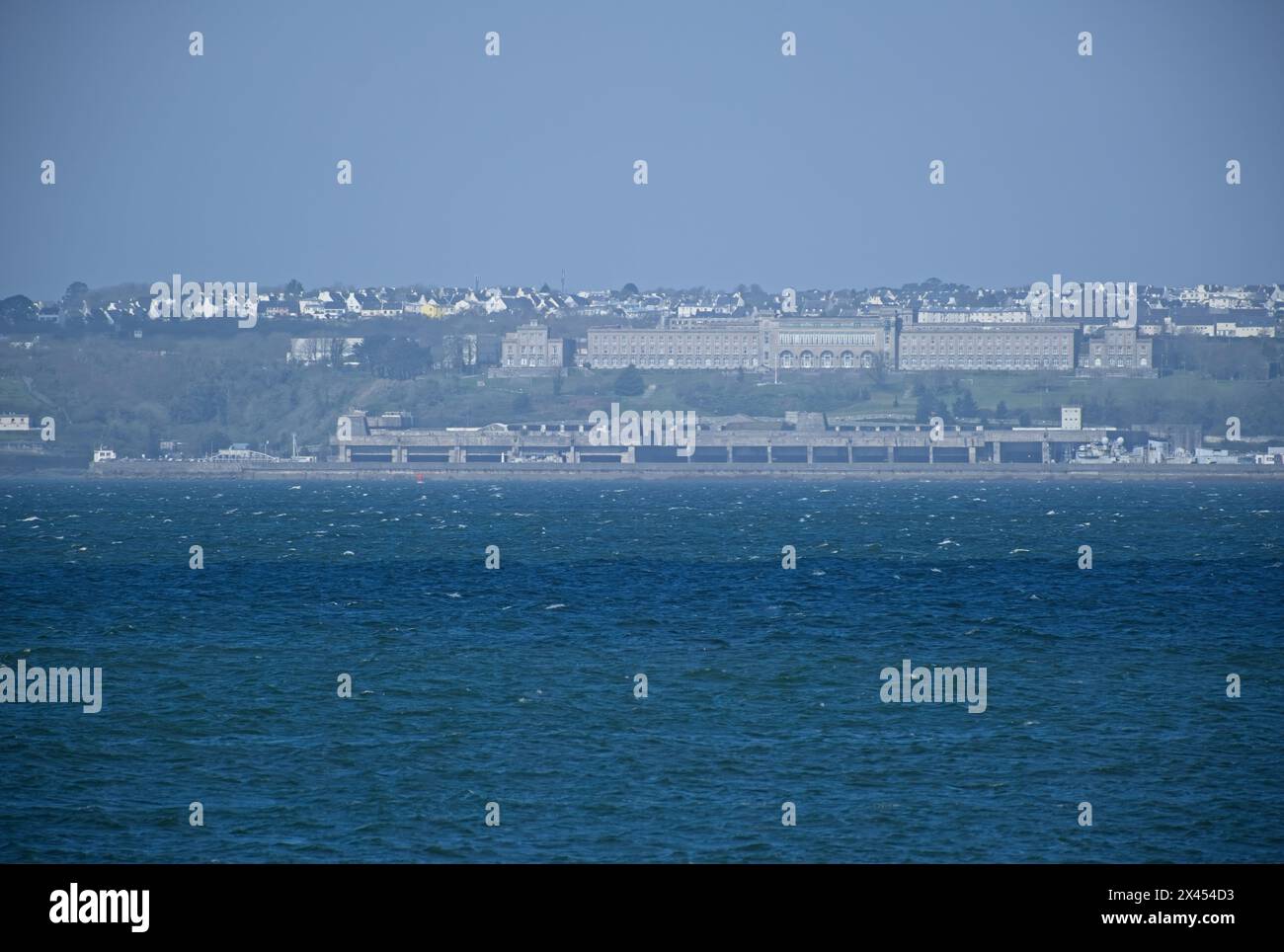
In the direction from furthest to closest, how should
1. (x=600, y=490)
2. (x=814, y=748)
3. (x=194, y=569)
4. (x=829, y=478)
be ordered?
(x=829, y=478)
(x=600, y=490)
(x=194, y=569)
(x=814, y=748)

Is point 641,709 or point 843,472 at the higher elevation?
point 843,472

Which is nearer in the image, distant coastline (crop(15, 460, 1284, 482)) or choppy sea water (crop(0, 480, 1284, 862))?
choppy sea water (crop(0, 480, 1284, 862))

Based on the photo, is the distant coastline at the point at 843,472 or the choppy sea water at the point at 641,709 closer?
the choppy sea water at the point at 641,709

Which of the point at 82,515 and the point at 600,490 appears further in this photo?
the point at 600,490

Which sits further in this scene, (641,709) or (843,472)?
(843,472)
